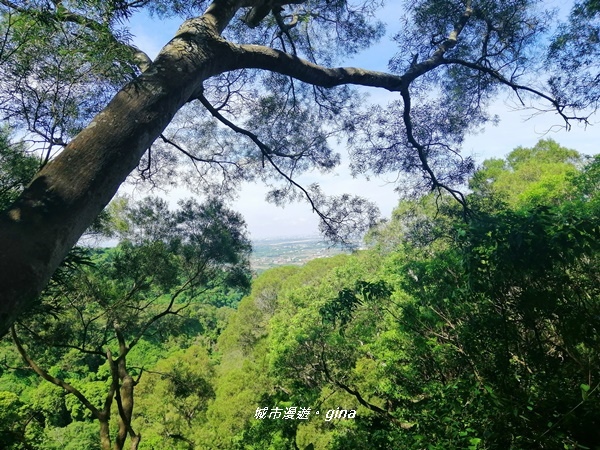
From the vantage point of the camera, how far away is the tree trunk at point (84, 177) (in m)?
1.06

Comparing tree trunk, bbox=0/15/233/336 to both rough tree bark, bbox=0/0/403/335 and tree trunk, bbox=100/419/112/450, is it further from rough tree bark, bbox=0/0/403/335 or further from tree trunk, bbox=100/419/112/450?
tree trunk, bbox=100/419/112/450

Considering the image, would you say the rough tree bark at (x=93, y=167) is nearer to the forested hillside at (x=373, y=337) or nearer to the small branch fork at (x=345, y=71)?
the small branch fork at (x=345, y=71)

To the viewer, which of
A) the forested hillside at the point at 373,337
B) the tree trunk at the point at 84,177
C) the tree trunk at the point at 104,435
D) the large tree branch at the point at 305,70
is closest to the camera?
the tree trunk at the point at 84,177

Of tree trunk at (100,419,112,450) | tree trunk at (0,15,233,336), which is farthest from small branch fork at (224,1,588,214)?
tree trunk at (100,419,112,450)

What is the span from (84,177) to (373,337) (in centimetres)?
861

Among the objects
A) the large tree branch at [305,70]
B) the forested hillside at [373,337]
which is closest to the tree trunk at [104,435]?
the forested hillside at [373,337]

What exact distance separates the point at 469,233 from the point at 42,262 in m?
2.46

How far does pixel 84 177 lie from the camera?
4.41ft

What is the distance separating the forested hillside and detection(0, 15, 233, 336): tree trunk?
66.4 inches

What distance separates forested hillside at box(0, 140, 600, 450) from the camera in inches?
79.8

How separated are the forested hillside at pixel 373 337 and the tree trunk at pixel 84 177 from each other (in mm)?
1687

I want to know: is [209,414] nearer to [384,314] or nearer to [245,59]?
[384,314]

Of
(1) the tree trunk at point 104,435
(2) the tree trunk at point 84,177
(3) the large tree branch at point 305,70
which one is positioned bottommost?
(1) the tree trunk at point 104,435

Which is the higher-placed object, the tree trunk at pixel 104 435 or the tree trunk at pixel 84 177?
the tree trunk at pixel 84 177
